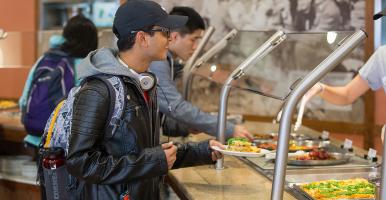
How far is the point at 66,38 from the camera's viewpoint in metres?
4.06

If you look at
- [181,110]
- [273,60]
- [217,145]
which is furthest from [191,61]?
[217,145]

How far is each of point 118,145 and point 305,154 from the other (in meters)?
1.29

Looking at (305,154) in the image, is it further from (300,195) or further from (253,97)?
(253,97)

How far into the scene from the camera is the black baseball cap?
84.0 inches

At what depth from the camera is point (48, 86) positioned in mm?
3908

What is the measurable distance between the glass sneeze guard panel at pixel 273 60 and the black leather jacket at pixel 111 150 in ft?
2.26

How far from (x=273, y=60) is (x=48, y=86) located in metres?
1.66

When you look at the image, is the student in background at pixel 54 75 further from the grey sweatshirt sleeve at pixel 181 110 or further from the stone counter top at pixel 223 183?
the stone counter top at pixel 223 183

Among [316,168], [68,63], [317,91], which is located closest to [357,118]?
[317,91]

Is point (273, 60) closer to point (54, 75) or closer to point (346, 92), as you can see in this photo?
point (346, 92)

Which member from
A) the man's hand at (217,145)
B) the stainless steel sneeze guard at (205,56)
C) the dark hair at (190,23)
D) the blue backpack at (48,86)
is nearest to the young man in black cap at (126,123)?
the man's hand at (217,145)

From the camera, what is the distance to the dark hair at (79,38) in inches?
157

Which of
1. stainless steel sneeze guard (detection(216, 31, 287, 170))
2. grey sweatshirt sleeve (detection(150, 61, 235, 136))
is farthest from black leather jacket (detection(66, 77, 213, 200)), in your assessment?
grey sweatshirt sleeve (detection(150, 61, 235, 136))

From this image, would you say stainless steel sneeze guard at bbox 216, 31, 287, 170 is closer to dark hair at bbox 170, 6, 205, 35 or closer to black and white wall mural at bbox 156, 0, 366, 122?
black and white wall mural at bbox 156, 0, 366, 122
